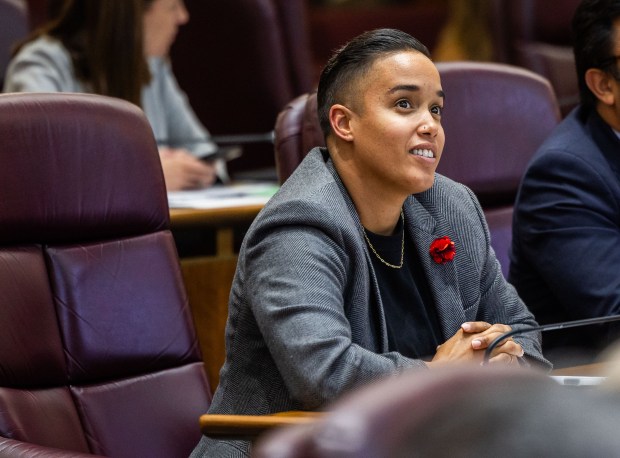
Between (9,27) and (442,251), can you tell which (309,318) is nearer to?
(442,251)

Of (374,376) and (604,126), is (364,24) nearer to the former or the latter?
(604,126)

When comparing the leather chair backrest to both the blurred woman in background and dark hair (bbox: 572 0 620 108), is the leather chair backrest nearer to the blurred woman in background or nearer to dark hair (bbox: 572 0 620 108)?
dark hair (bbox: 572 0 620 108)

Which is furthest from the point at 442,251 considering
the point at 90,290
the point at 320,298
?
the point at 90,290

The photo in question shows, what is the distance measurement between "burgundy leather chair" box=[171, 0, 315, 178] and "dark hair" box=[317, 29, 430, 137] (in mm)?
1794

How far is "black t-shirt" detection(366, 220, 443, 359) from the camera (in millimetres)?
1550

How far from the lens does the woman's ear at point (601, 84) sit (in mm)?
1967

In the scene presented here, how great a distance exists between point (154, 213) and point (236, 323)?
32 centimetres

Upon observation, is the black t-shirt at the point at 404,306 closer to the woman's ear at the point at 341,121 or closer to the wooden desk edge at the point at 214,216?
the woman's ear at the point at 341,121

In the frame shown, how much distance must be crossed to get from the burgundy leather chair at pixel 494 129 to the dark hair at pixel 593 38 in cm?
17

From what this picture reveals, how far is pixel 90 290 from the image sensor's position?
165 cm

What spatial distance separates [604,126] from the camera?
1.96 meters

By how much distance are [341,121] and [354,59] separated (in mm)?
89

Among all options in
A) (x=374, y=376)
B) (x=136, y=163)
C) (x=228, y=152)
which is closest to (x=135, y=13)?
(x=228, y=152)

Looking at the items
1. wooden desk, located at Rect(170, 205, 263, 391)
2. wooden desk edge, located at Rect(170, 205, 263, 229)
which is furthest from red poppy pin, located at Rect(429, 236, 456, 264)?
wooden desk, located at Rect(170, 205, 263, 391)
